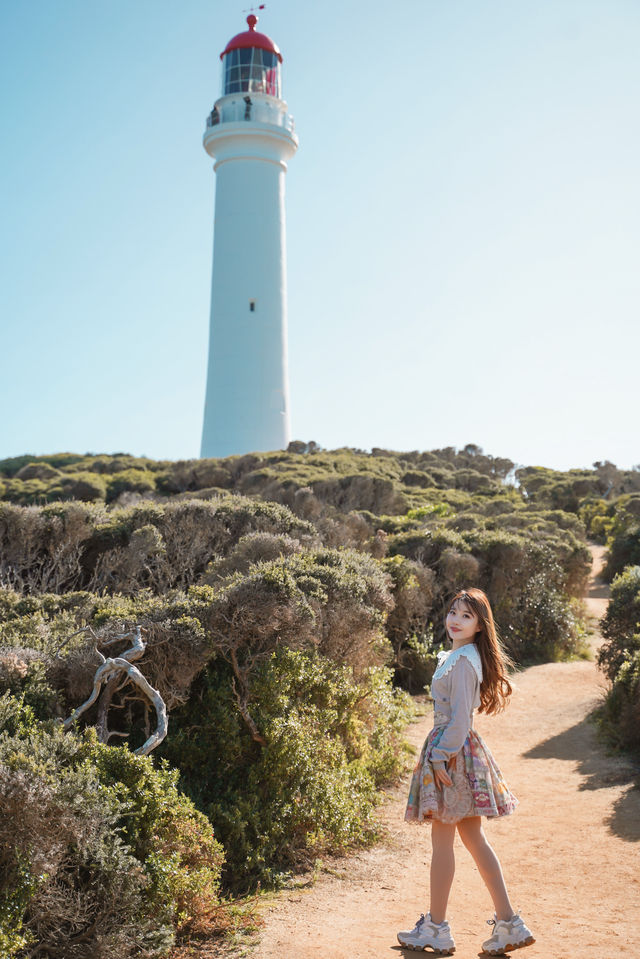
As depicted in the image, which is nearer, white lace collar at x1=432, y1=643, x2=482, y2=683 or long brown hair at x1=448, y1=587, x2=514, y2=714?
white lace collar at x1=432, y1=643, x2=482, y2=683

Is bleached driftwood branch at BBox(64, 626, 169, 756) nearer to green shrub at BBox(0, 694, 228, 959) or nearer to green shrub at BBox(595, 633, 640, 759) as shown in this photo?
green shrub at BBox(0, 694, 228, 959)

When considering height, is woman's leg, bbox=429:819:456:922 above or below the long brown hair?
below

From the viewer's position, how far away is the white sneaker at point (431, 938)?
443cm

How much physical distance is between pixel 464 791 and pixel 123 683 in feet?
8.47

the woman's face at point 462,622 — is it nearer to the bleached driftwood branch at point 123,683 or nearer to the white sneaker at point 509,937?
the white sneaker at point 509,937

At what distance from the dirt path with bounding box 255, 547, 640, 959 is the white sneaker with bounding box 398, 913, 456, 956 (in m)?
0.06

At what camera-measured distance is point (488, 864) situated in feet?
14.3

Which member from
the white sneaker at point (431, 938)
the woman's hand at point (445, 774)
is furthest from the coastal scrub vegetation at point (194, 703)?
the woman's hand at point (445, 774)

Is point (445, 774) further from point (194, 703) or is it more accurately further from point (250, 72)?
point (250, 72)

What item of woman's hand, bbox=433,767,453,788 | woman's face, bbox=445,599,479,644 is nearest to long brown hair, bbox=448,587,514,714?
woman's face, bbox=445,599,479,644

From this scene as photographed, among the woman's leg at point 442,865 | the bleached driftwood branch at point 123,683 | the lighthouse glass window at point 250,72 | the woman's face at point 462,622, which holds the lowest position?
the woman's leg at point 442,865

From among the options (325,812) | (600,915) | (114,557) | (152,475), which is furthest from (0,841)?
(152,475)

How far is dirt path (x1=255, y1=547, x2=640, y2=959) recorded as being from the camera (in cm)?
470

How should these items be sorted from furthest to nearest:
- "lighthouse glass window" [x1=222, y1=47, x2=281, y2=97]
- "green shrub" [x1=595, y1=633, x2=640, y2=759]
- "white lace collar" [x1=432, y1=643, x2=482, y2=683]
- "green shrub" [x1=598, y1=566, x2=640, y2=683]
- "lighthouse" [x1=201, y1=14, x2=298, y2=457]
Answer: "lighthouse glass window" [x1=222, y1=47, x2=281, y2=97] < "lighthouse" [x1=201, y1=14, x2=298, y2=457] < "green shrub" [x1=598, y1=566, x2=640, y2=683] < "green shrub" [x1=595, y1=633, x2=640, y2=759] < "white lace collar" [x1=432, y1=643, x2=482, y2=683]
